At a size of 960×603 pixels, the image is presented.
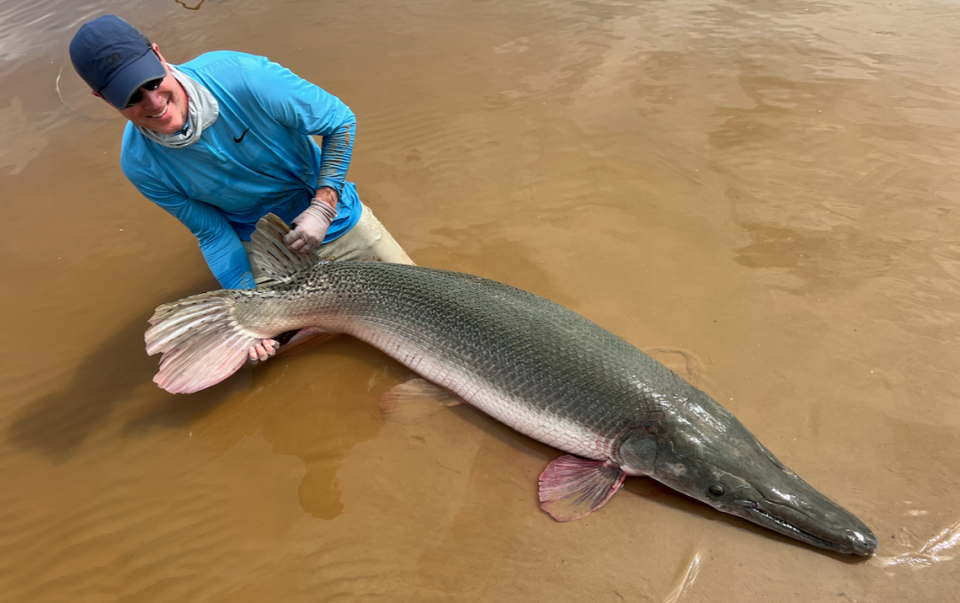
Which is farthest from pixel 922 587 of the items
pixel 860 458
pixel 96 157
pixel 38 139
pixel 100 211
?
pixel 38 139

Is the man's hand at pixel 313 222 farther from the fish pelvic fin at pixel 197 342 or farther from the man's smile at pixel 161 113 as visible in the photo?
the man's smile at pixel 161 113

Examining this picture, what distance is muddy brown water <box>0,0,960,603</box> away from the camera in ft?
9.54

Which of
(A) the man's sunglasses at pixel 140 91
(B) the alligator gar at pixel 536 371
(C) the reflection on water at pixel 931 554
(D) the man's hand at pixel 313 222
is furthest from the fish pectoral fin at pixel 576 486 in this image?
(A) the man's sunglasses at pixel 140 91

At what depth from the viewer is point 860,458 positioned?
3053 millimetres

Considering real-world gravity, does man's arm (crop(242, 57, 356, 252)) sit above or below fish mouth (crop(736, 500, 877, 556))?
above

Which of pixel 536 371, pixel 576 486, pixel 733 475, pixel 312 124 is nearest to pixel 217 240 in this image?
pixel 312 124

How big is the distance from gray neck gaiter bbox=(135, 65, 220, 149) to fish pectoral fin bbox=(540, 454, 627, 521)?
2.83 meters

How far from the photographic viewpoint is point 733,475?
281 cm

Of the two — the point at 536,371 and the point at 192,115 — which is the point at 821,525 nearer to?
the point at 536,371

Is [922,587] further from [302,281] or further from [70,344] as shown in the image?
[70,344]

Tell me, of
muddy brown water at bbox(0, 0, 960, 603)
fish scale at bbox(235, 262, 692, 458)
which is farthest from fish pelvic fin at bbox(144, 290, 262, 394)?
muddy brown water at bbox(0, 0, 960, 603)

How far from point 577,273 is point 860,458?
219cm

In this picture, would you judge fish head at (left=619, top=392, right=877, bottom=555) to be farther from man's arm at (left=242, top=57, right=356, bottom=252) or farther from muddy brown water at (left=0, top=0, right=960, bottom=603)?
man's arm at (left=242, top=57, right=356, bottom=252)

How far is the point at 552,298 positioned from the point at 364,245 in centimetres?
152
